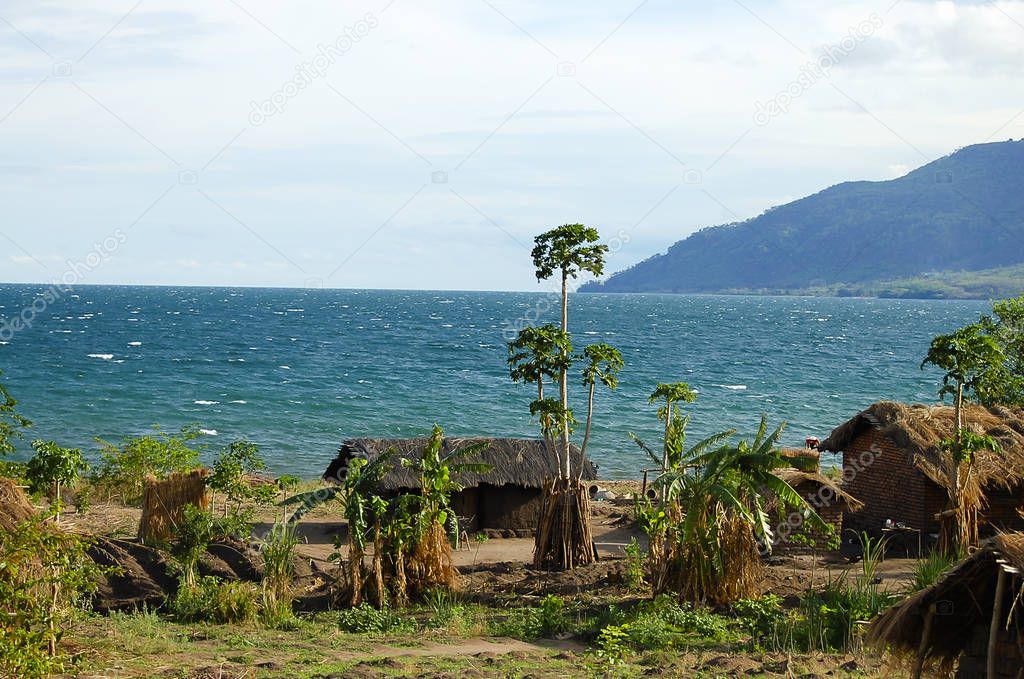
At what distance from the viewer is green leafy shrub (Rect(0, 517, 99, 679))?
10.5 metres

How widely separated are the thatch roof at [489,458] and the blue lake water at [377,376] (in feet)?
22.1

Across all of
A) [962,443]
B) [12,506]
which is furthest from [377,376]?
[12,506]

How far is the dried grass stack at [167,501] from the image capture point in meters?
19.6

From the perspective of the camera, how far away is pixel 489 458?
25.4 metres

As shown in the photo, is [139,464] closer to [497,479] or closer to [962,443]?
[497,479]

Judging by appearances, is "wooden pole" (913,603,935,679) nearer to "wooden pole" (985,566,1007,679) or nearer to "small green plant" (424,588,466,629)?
"wooden pole" (985,566,1007,679)

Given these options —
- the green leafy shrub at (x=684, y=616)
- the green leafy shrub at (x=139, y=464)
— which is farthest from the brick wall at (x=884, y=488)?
the green leafy shrub at (x=139, y=464)

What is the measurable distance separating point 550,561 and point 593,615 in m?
3.33

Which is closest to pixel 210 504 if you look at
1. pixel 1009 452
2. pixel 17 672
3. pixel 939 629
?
pixel 17 672

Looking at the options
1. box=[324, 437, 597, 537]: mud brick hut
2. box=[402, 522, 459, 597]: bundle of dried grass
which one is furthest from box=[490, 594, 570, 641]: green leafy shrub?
box=[324, 437, 597, 537]: mud brick hut

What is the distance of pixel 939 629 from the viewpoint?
9797 mm

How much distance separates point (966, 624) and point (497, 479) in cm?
1604

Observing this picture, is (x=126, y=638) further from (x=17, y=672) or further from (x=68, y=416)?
(x=68, y=416)

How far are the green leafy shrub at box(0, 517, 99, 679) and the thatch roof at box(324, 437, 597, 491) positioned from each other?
40.8 feet
